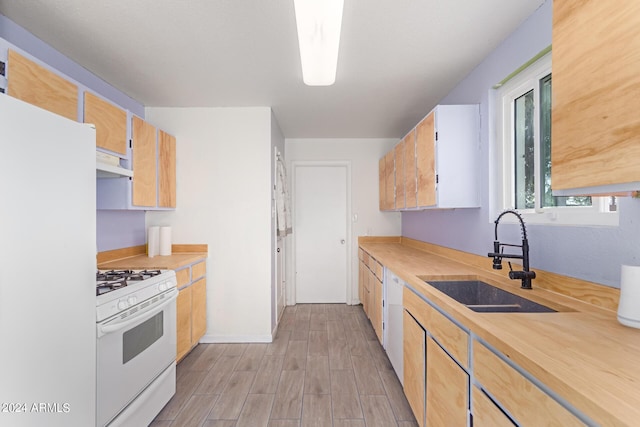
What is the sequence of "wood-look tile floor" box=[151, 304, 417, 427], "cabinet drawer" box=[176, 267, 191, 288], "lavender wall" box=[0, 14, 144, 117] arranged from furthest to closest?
"cabinet drawer" box=[176, 267, 191, 288], "wood-look tile floor" box=[151, 304, 417, 427], "lavender wall" box=[0, 14, 144, 117]

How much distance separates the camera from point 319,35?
1.43 meters

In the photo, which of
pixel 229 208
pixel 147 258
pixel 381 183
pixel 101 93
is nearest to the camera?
pixel 101 93

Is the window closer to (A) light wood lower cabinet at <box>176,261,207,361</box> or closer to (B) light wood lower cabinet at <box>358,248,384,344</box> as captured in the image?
(B) light wood lower cabinet at <box>358,248,384,344</box>

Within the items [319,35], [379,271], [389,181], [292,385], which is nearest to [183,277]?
[292,385]

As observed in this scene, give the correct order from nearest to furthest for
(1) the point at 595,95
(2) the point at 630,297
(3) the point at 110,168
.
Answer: (1) the point at 595,95 < (2) the point at 630,297 < (3) the point at 110,168

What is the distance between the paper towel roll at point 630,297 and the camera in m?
1.04

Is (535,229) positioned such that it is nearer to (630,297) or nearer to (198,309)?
(630,297)

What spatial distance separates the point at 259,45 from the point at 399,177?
2.01 m

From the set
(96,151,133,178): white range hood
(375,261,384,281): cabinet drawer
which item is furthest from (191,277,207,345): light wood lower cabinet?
(375,261,384,281): cabinet drawer

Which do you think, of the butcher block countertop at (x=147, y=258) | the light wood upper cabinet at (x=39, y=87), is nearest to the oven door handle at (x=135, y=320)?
the butcher block countertop at (x=147, y=258)

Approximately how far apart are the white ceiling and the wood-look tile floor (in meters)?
2.50

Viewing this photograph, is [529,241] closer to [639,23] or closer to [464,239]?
[464,239]

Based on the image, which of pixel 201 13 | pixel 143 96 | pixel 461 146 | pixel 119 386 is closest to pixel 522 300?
pixel 461 146

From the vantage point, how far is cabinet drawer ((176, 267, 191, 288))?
2668 mm
